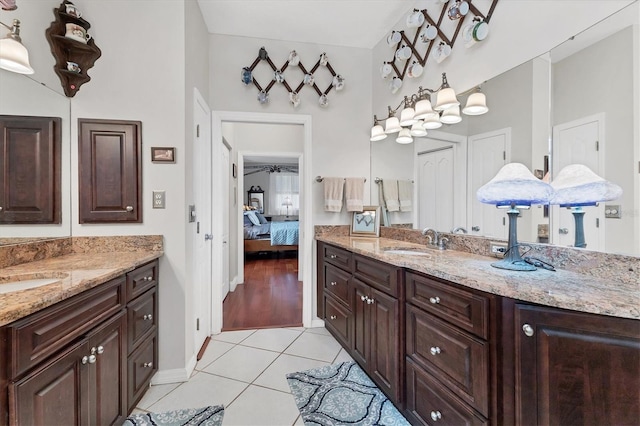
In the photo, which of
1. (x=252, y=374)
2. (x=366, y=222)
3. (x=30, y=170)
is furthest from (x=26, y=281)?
(x=366, y=222)

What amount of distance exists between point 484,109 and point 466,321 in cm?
132

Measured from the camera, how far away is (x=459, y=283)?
1.19 meters

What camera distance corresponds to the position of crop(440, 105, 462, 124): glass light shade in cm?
196

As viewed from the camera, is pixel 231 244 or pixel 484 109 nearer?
pixel 484 109

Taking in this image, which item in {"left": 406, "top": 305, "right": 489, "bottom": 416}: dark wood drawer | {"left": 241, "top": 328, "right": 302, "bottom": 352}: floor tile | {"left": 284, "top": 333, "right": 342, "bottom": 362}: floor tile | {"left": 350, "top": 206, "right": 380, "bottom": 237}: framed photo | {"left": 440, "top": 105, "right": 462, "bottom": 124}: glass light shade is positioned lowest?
{"left": 284, "top": 333, "right": 342, "bottom": 362}: floor tile

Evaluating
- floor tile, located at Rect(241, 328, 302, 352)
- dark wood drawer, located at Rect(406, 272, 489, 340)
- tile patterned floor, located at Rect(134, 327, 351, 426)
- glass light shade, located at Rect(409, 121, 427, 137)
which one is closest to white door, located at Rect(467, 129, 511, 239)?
glass light shade, located at Rect(409, 121, 427, 137)

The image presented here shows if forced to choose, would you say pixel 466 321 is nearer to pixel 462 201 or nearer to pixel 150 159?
pixel 462 201

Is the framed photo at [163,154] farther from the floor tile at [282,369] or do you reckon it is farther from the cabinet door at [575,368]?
the cabinet door at [575,368]

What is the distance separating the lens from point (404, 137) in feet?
8.60

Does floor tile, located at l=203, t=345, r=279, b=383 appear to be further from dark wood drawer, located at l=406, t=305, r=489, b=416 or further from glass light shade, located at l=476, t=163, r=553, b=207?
glass light shade, located at l=476, t=163, r=553, b=207

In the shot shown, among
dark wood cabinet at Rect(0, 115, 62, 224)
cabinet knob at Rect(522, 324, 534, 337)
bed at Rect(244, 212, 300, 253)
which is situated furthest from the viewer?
bed at Rect(244, 212, 300, 253)

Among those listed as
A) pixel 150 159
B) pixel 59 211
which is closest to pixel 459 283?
pixel 150 159

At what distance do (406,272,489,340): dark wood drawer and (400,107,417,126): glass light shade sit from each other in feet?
4.64

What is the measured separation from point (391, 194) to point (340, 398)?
1.78m
